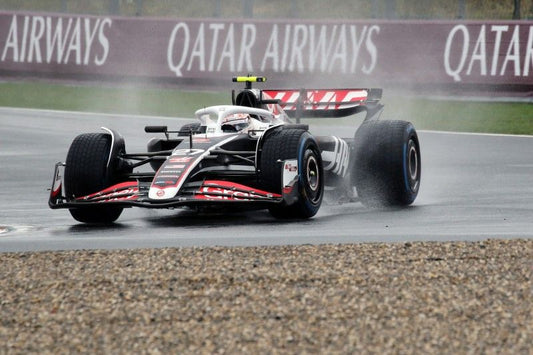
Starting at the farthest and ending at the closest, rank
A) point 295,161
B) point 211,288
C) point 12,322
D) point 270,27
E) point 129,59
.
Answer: point 129,59 → point 270,27 → point 295,161 → point 211,288 → point 12,322

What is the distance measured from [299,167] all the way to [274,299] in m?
3.42

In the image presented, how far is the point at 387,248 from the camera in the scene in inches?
317

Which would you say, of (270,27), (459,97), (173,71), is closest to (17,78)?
(173,71)

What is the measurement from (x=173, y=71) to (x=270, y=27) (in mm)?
2340

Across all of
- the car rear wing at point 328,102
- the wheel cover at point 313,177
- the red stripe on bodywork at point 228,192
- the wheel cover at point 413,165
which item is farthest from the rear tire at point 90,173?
Result: the wheel cover at point 413,165

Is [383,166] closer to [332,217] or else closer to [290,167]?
[332,217]

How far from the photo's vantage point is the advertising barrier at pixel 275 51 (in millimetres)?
21250

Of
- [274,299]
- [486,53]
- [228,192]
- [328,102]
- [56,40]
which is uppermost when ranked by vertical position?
[56,40]

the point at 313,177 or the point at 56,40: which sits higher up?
the point at 56,40

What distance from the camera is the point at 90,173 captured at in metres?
10.0

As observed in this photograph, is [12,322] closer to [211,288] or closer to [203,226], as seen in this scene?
[211,288]

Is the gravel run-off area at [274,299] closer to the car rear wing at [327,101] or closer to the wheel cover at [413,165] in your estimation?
the wheel cover at [413,165]

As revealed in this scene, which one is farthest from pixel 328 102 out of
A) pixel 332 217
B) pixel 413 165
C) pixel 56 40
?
A: pixel 56 40

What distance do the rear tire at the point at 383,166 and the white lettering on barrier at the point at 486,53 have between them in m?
10.3
